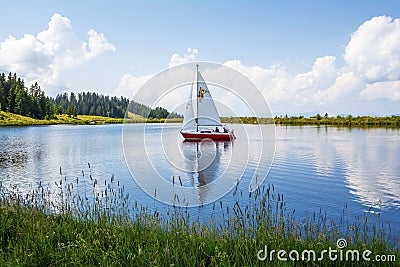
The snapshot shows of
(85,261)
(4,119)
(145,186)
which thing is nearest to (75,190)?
(145,186)

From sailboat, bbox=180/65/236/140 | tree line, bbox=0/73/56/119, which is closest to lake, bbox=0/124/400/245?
sailboat, bbox=180/65/236/140

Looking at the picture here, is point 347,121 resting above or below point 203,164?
above

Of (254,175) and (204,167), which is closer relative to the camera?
(254,175)

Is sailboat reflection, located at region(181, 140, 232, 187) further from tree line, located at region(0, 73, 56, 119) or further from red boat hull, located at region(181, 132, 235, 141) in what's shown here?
tree line, located at region(0, 73, 56, 119)

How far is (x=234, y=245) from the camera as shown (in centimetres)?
597

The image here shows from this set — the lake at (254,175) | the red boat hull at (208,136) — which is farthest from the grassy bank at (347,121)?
the lake at (254,175)

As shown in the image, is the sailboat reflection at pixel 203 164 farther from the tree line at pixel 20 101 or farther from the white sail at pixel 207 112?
the tree line at pixel 20 101

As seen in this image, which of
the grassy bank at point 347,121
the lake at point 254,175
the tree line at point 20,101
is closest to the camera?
the lake at point 254,175

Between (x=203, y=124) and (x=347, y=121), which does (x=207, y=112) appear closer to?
(x=203, y=124)

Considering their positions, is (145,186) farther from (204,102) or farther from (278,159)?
(204,102)


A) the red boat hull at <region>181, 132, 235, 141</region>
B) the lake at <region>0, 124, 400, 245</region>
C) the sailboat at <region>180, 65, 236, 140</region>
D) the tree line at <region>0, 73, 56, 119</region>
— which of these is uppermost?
the tree line at <region>0, 73, 56, 119</region>

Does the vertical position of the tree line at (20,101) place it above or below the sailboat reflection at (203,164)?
above

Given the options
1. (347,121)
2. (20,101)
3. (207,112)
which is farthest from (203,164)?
(20,101)

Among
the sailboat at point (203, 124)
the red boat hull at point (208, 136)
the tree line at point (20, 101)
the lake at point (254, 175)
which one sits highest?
the tree line at point (20, 101)
